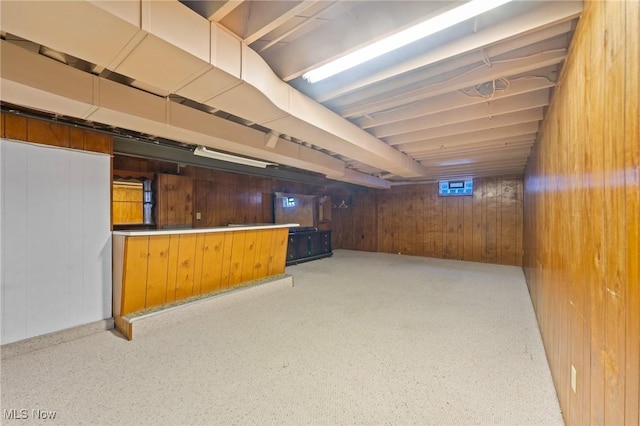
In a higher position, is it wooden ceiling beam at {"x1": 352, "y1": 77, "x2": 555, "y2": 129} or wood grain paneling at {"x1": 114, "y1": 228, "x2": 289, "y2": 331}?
wooden ceiling beam at {"x1": 352, "y1": 77, "x2": 555, "y2": 129}

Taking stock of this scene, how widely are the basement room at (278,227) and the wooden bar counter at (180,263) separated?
2 cm

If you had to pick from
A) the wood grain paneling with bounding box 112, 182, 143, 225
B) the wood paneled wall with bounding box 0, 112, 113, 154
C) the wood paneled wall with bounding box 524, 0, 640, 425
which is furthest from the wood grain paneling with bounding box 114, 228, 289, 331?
the wood paneled wall with bounding box 524, 0, 640, 425

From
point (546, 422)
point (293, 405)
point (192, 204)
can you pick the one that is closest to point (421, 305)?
point (546, 422)

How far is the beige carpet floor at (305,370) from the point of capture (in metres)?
1.59

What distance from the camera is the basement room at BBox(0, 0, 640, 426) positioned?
44.4 inches

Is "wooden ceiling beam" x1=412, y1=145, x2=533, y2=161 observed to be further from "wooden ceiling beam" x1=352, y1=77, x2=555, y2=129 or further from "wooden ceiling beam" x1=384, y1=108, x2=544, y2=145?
"wooden ceiling beam" x1=352, y1=77, x2=555, y2=129

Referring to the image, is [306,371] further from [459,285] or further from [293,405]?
[459,285]

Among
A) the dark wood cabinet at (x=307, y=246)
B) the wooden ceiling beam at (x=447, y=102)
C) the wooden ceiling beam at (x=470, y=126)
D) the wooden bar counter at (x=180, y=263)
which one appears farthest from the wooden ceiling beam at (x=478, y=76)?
the dark wood cabinet at (x=307, y=246)

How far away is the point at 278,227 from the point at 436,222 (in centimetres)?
495

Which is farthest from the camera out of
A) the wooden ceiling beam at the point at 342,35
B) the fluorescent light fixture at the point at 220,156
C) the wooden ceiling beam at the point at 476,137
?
the fluorescent light fixture at the point at 220,156

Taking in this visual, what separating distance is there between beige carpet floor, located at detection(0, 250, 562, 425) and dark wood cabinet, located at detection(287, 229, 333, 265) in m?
2.94

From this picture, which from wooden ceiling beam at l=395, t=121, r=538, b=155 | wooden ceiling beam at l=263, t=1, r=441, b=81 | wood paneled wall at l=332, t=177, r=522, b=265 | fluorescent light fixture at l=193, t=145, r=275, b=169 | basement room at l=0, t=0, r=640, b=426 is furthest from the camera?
wood paneled wall at l=332, t=177, r=522, b=265

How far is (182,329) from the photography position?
2.79 m

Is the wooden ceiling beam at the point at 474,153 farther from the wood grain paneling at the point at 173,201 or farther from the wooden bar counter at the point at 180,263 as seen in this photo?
the wood grain paneling at the point at 173,201
